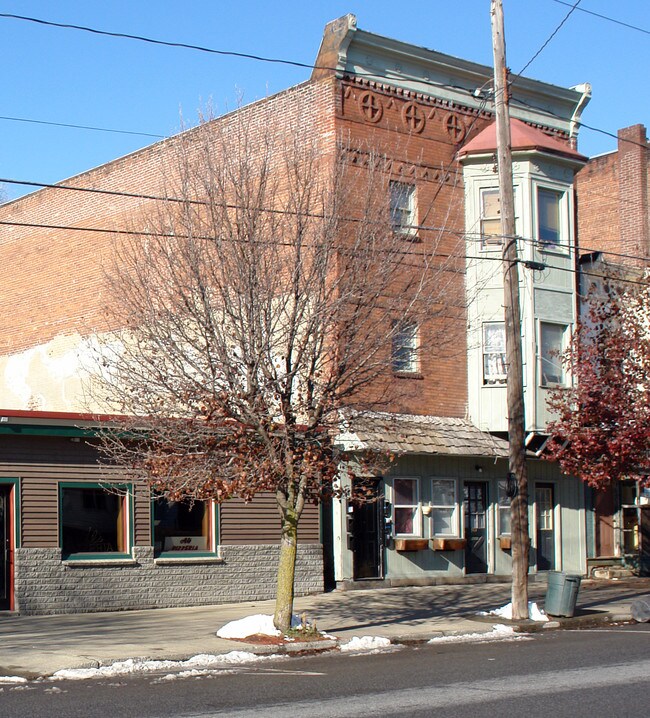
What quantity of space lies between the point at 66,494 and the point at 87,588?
1697 millimetres

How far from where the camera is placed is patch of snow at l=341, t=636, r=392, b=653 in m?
15.3

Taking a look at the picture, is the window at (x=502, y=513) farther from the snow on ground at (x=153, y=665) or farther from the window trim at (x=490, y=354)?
the snow on ground at (x=153, y=665)

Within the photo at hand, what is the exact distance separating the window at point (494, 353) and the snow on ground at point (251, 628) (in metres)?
11.1

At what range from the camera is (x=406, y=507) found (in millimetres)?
24344

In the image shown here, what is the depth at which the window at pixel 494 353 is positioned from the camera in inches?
1009

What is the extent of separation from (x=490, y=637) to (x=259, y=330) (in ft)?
20.1

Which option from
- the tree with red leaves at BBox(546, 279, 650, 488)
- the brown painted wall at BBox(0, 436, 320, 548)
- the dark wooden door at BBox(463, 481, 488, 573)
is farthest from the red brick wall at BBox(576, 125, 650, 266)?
the brown painted wall at BBox(0, 436, 320, 548)

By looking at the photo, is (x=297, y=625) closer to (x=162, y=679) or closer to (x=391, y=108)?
(x=162, y=679)

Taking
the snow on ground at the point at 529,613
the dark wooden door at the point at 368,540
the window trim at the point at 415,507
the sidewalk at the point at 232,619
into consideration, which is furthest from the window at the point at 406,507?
the snow on ground at the point at 529,613

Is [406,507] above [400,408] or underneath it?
underneath

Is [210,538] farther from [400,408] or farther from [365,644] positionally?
[365,644]

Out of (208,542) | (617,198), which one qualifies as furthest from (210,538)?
(617,198)

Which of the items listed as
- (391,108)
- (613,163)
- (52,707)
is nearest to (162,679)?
(52,707)

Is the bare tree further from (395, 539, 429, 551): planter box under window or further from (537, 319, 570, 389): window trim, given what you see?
(537, 319, 570, 389): window trim
